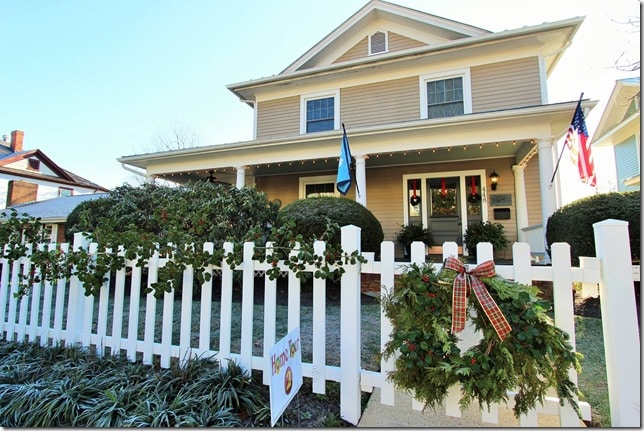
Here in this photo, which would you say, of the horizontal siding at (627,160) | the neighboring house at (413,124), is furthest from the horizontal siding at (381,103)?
the horizontal siding at (627,160)

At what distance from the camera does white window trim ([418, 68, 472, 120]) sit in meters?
7.70

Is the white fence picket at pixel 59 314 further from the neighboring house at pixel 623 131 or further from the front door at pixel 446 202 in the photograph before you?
the neighboring house at pixel 623 131

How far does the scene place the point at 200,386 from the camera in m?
2.03

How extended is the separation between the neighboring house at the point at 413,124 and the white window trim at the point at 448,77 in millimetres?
25

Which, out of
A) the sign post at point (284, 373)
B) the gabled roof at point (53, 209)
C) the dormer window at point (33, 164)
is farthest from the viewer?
the dormer window at point (33, 164)

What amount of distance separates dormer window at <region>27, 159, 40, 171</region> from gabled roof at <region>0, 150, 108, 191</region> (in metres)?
0.21

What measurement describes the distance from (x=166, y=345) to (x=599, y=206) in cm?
514

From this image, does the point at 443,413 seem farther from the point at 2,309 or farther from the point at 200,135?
the point at 200,135

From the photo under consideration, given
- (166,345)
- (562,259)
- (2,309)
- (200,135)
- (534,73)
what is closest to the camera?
(562,259)

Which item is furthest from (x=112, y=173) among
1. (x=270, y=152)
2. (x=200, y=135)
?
(x=270, y=152)

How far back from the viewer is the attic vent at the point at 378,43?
9.13m

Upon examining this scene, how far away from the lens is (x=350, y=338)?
194cm

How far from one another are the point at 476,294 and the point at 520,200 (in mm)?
7023

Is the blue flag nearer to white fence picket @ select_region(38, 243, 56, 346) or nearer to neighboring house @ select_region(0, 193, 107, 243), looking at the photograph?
white fence picket @ select_region(38, 243, 56, 346)
